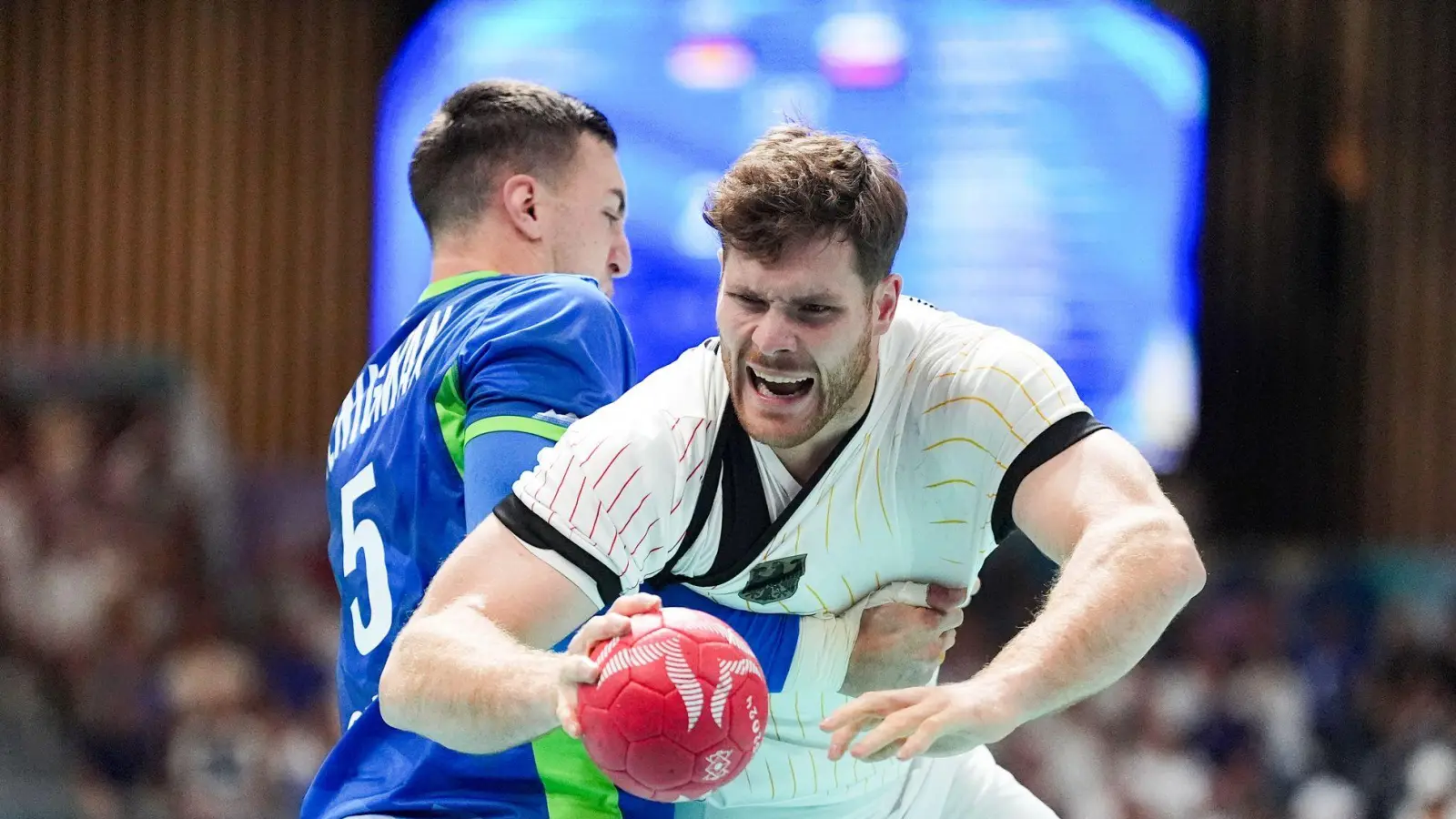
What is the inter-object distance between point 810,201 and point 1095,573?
87cm

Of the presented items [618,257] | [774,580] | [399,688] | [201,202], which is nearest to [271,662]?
[201,202]

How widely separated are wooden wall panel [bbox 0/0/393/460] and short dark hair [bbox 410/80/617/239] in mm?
6351

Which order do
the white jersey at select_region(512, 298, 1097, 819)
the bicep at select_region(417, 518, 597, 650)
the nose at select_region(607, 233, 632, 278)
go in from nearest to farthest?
the bicep at select_region(417, 518, 597, 650) < the white jersey at select_region(512, 298, 1097, 819) < the nose at select_region(607, 233, 632, 278)

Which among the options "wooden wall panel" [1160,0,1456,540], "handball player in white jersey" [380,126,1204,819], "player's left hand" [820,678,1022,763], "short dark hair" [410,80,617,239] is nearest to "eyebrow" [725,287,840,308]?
"handball player in white jersey" [380,126,1204,819]

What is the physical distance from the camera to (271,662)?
8633 millimetres

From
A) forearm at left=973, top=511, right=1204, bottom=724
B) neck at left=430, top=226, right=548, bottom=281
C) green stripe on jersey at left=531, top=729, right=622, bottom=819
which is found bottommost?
green stripe on jersey at left=531, top=729, right=622, bottom=819

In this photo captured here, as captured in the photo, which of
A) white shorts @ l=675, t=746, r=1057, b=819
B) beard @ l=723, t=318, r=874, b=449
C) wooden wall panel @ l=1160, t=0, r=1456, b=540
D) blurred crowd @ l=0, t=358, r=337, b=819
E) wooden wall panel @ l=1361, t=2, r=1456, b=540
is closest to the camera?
beard @ l=723, t=318, r=874, b=449

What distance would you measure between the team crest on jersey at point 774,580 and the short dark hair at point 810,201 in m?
0.61

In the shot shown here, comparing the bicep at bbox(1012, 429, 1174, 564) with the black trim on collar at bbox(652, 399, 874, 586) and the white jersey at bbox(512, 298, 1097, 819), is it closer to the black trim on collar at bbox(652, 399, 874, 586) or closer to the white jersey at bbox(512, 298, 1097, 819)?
the white jersey at bbox(512, 298, 1097, 819)

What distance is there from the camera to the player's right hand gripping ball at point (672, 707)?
246 centimetres

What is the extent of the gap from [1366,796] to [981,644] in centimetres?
219

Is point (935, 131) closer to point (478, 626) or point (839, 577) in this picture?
point (839, 577)

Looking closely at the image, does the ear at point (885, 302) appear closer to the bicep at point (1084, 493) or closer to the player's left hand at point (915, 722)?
the bicep at point (1084, 493)

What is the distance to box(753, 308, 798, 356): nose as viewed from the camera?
9.75 ft
